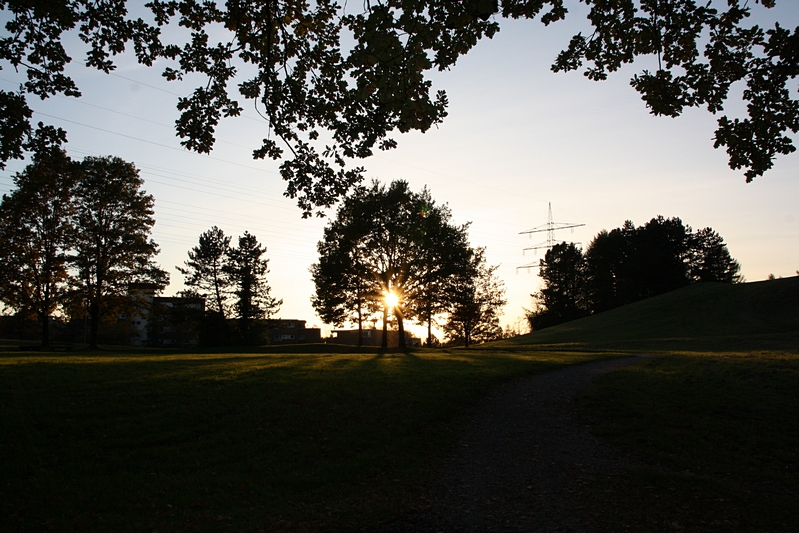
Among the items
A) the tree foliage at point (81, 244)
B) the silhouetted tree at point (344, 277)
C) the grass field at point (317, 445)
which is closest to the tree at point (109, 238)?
the tree foliage at point (81, 244)

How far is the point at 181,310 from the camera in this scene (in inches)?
2232

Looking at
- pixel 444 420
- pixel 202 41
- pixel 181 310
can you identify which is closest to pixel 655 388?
pixel 444 420

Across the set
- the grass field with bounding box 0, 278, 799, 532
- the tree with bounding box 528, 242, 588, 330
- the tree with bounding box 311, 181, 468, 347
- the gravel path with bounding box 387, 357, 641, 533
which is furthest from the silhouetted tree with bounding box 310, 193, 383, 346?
the tree with bounding box 528, 242, 588, 330

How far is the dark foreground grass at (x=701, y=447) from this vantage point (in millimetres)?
7695

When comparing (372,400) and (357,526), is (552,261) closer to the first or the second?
(372,400)

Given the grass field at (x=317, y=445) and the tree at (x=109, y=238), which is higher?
the tree at (x=109, y=238)

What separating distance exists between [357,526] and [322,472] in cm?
224

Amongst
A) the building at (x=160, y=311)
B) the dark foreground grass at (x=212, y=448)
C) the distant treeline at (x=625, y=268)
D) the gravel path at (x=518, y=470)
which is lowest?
the gravel path at (x=518, y=470)

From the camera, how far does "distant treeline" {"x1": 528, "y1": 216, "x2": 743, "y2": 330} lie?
Answer: 91.6 metres

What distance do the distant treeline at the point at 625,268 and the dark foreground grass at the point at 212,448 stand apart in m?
85.1

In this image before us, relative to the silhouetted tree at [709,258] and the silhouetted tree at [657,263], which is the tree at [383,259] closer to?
the silhouetted tree at [657,263]

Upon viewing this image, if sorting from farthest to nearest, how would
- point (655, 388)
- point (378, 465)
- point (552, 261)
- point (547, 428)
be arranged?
point (552, 261) → point (655, 388) → point (547, 428) → point (378, 465)

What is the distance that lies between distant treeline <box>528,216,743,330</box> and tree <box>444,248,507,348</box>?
32.7m

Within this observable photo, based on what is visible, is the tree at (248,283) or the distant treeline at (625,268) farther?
the distant treeline at (625,268)
